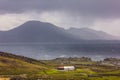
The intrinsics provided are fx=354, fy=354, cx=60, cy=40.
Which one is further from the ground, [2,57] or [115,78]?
[2,57]

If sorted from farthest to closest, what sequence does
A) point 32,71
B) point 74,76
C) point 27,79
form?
1. point 32,71
2. point 74,76
3. point 27,79

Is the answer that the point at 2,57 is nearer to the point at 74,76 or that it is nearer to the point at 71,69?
the point at 71,69

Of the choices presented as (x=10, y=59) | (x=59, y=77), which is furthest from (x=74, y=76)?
(x=10, y=59)

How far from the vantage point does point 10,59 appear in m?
182

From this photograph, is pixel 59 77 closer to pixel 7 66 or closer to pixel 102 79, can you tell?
pixel 102 79

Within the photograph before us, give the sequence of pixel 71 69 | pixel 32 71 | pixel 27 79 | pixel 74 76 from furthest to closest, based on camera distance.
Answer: pixel 71 69 → pixel 32 71 → pixel 74 76 → pixel 27 79

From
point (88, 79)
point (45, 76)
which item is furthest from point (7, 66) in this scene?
point (88, 79)

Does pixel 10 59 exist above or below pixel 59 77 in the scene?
above

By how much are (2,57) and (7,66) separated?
17.2 metres

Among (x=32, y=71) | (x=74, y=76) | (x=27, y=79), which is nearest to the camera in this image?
(x=27, y=79)

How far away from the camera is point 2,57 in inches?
7205

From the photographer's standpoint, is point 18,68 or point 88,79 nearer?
point 88,79

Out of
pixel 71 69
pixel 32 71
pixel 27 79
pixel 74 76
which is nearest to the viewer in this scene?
pixel 27 79

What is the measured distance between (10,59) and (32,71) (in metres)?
26.6
